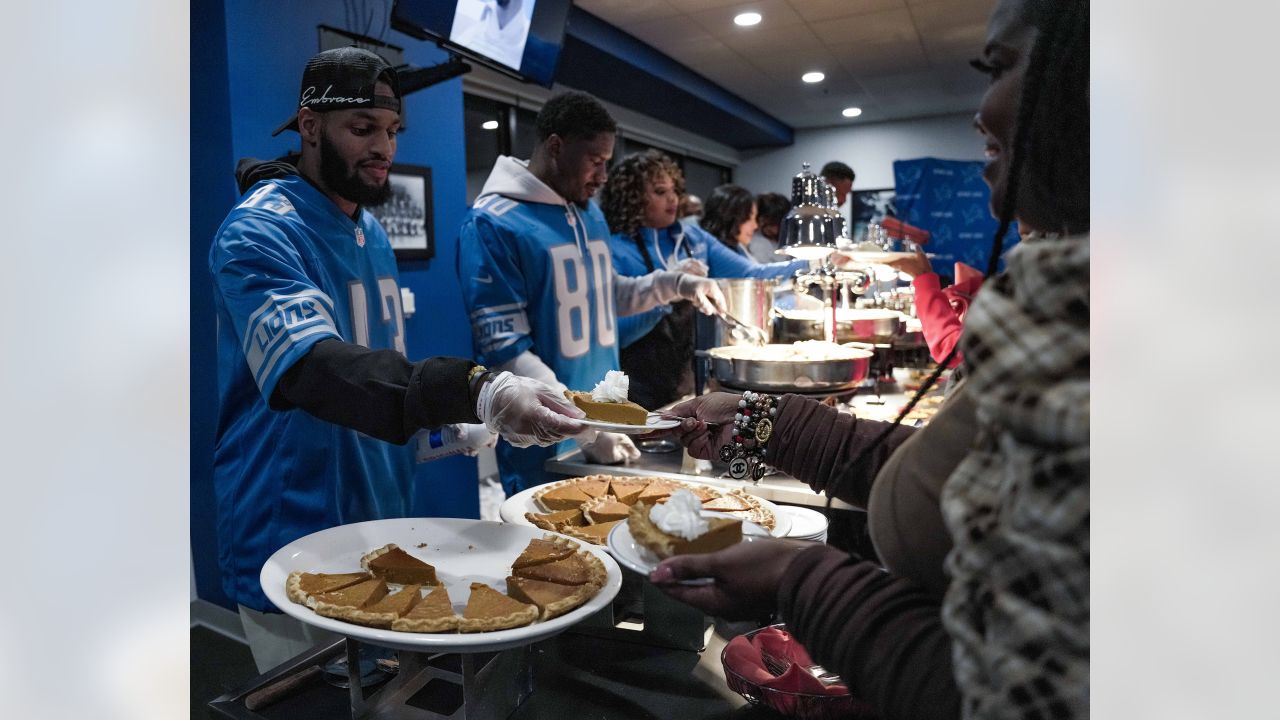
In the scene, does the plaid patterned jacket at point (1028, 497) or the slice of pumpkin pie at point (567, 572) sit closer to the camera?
the plaid patterned jacket at point (1028, 497)

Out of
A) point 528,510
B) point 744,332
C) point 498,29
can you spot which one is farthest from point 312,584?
point 498,29

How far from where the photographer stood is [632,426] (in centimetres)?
120

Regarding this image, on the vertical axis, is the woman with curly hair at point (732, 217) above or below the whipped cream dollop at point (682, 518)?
above

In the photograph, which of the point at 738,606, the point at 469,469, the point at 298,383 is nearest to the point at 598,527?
the point at 298,383

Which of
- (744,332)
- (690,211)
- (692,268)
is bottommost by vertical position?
(744,332)

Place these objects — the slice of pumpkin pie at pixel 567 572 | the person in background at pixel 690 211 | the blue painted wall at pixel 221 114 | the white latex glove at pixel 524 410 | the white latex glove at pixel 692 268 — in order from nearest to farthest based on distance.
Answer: the slice of pumpkin pie at pixel 567 572, the white latex glove at pixel 524 410, the blue painted wall at pixel 221 114, the white latex glove at pixel 692 268, the person in background at pixel 690 211

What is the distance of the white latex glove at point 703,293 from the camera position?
2551mm

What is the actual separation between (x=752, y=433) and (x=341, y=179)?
0.95 m

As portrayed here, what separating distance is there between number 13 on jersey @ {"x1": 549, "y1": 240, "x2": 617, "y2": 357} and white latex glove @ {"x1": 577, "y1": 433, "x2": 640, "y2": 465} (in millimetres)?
418

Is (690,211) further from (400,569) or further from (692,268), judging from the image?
(400,569)

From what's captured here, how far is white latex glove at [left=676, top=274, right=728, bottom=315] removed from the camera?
2551 mm

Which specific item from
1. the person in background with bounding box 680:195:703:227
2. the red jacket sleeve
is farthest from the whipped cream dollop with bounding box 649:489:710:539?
the person in background with bounding box 680:195:703:227

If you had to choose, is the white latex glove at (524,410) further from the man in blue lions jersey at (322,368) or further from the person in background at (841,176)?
the person in background at (841,176)

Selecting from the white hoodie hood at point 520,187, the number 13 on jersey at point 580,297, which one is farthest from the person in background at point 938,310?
the white hoodie hood at point 520,187
